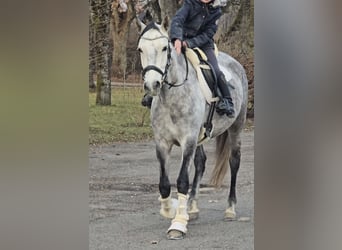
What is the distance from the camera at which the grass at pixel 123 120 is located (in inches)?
85.7

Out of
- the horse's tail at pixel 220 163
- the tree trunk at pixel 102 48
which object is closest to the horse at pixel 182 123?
the horse's tail at pixel 220 163

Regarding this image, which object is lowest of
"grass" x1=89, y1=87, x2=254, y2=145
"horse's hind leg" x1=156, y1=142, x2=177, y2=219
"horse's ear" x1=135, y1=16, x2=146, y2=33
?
"horse's hind leg" x1=156, y1=142, x2=177, y2=219

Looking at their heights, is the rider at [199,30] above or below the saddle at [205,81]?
above

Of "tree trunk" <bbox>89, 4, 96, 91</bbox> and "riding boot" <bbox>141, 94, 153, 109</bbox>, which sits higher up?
"tree trunk" <bbox>89, 4, 96, 91</bbox>

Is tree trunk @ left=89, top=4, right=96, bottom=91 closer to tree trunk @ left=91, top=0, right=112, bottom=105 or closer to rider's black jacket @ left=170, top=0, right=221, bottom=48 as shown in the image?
tree trunk @ left=91, top=0, right=112, bottom=105

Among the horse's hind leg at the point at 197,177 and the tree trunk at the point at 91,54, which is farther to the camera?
the horse's hind leg at the point at 197,177

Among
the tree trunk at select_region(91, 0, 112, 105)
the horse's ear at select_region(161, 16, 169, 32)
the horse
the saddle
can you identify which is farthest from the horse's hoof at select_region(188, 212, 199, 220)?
the horse's ear at select_region(161, 16, 169, 32)

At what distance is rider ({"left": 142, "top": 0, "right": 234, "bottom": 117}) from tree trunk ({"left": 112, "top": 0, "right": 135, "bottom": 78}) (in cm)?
18

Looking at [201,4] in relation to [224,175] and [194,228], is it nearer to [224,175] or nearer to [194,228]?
[224,175]

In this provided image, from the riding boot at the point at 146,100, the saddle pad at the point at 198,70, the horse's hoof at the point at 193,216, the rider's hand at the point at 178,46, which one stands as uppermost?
the rider's hand at the point at 178,46

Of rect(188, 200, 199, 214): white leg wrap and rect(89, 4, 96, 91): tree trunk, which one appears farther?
rect(188, 200, 199, 214): white leg wrap

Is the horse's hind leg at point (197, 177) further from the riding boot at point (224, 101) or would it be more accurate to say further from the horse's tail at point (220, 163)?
the riding boot at point (224, 101)

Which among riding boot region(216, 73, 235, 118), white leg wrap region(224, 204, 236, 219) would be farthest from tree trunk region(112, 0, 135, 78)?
white leg wrap region(224, 204, 236, 219)

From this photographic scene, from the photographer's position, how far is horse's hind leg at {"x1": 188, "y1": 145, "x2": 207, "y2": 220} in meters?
2.24
